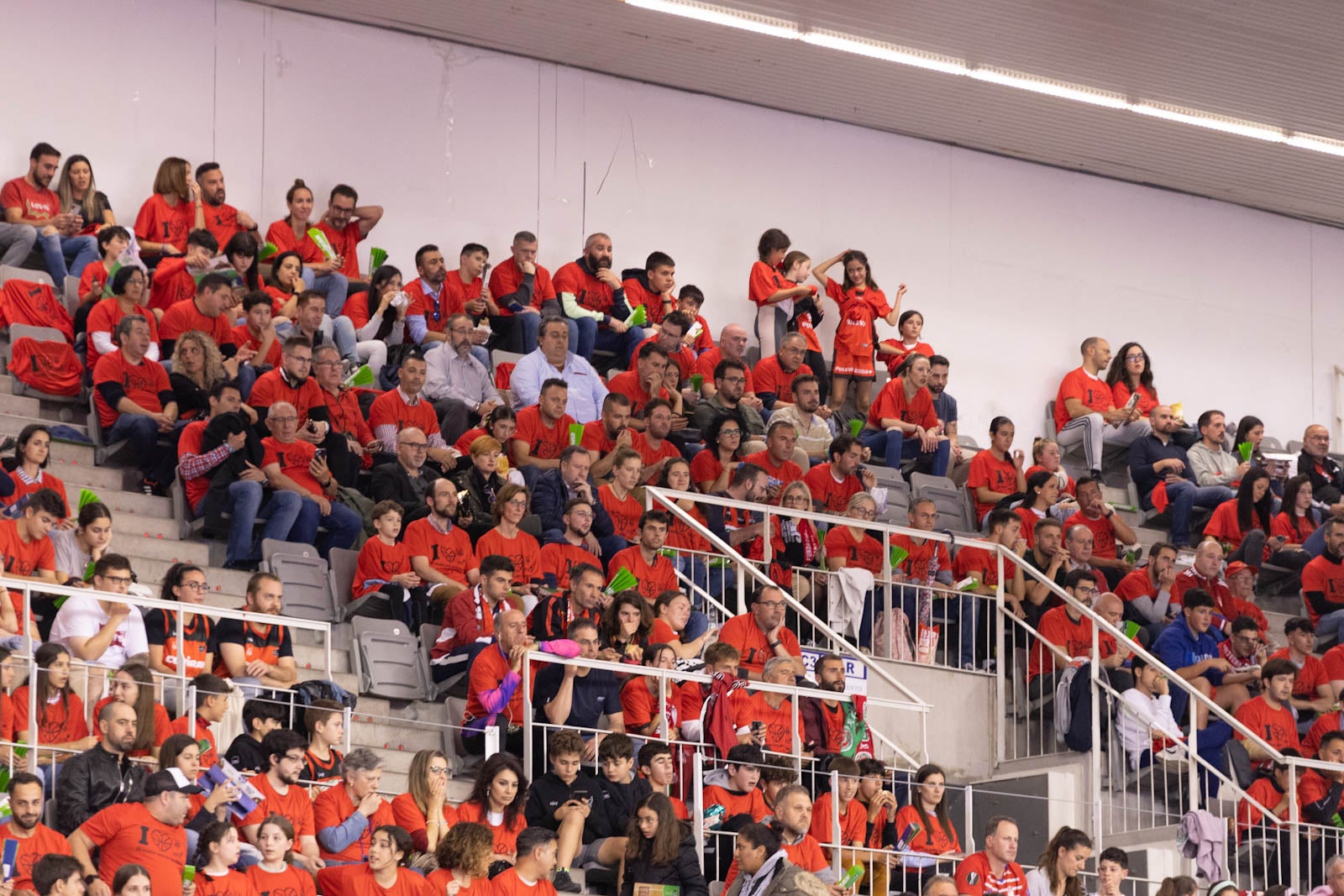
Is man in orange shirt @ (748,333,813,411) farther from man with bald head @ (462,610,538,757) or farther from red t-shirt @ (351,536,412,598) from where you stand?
man with bald head @ (462,610,538,757)

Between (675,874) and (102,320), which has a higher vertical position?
(102,320)

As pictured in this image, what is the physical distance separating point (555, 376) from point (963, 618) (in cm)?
316

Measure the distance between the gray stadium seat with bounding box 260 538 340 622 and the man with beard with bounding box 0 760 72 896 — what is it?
3.24 meters

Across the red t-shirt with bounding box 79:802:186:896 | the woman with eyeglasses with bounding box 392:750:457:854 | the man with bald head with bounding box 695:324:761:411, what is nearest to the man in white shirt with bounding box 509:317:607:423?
the man with bald head with bounding box 695:324:761:411

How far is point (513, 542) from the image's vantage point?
40.4 ft

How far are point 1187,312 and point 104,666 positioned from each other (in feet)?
41.2

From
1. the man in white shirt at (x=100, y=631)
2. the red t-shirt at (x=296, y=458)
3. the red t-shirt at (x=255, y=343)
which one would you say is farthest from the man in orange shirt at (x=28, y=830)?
the red t-shirt at (x=255, y=343)

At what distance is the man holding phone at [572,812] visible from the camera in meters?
9.88

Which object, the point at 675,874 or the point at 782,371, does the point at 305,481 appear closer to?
the point at 675,874

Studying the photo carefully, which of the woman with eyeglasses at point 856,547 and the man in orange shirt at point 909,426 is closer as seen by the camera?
the woman with eyeglasses at point 856,547

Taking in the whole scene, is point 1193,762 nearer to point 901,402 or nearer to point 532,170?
point 901,402

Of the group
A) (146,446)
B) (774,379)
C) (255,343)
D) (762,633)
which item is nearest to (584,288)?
(774,379)

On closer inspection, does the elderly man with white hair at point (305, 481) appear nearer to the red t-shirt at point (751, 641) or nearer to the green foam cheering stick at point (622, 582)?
the green foam cheering stick at point (622, 582)

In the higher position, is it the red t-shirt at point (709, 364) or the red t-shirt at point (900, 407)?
the red t-shirt at point (709, 364)
